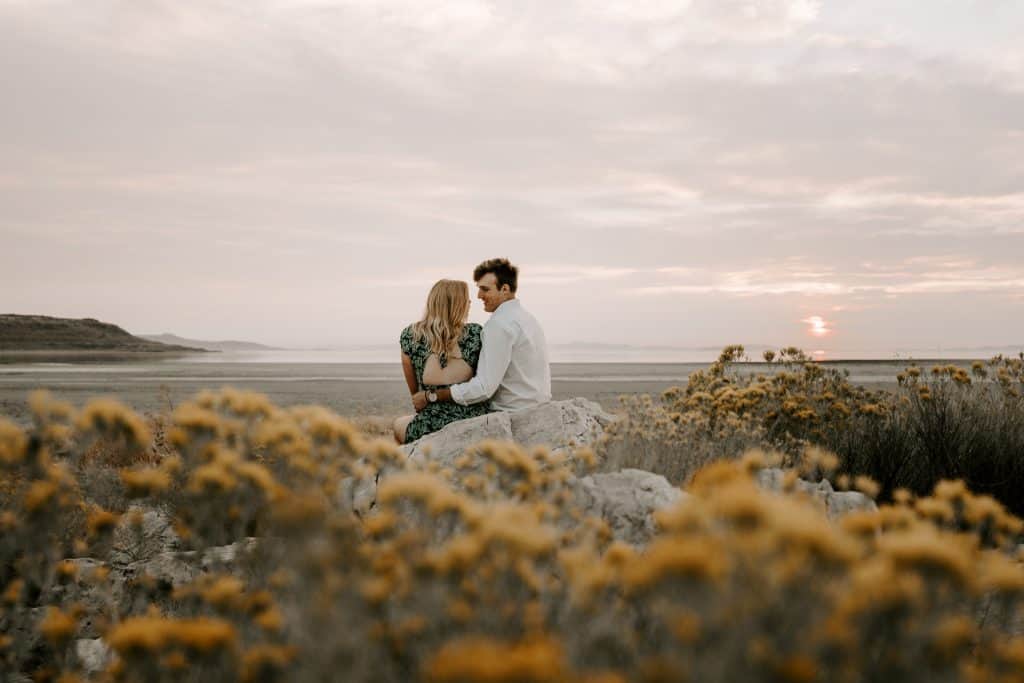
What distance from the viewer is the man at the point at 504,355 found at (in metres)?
7.31

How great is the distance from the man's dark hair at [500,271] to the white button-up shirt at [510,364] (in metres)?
0.20

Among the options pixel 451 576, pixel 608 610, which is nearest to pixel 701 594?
Answer: pixel 451 576

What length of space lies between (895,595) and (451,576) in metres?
1.07

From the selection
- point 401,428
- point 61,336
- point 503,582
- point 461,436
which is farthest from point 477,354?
point 61,336

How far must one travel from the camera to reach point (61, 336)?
246 ft

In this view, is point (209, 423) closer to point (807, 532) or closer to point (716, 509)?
point (716, 509)

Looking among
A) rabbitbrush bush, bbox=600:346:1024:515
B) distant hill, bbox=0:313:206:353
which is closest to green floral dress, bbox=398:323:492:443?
rabbitbrush bush, bbox=600:346:1024:515

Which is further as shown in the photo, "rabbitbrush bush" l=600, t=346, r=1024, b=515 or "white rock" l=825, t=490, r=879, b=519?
"rabbitbrush bush" l=600, t=346, r=1024, b=515

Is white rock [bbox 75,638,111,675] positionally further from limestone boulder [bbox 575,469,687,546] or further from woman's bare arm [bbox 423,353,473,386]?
woman's bare arm [bbox 423,353,473,386]

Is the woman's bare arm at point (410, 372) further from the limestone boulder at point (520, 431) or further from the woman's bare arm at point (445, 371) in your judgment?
the limestone boulder at point (520, 431)

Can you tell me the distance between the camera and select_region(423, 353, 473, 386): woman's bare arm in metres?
7.55

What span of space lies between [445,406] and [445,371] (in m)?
0.41

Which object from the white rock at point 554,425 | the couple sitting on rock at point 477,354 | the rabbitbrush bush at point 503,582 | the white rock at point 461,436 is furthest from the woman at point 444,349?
the rabbitbrush bush at point 503,582

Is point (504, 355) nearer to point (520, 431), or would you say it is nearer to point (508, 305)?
point (508, 305)
